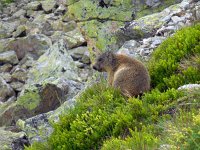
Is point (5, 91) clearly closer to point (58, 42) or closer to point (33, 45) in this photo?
point (58, 42)

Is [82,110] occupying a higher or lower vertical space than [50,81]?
higher

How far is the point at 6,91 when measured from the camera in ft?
64.1

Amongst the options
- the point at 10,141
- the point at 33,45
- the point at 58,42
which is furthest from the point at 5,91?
the point at 10,141

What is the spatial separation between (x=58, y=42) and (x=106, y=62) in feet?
25.1

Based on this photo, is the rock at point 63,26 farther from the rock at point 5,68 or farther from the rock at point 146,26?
the rock at point 146,26

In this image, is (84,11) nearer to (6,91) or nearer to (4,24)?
(6,91)

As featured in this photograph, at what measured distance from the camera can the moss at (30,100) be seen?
13.9 m

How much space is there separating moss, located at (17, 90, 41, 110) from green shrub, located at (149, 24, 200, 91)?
14.7ft

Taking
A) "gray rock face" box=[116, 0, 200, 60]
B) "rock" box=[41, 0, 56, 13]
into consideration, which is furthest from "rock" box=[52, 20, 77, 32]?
"gray rock face" box=[116, 0, 200, 60]

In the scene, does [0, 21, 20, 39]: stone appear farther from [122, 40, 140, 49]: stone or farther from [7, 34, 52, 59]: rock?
[122, 40, 140, 49]: stone

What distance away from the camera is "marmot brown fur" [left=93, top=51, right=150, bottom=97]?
9.16 m

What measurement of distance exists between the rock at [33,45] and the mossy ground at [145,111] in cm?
1273

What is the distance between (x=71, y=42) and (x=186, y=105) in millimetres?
14134

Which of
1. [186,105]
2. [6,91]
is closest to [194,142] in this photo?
[186,105]
